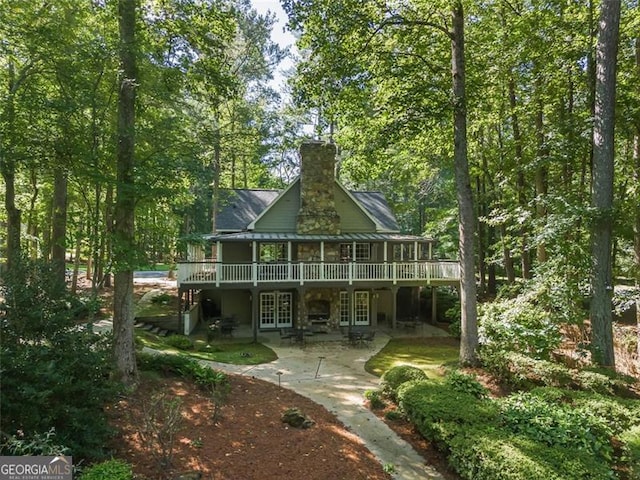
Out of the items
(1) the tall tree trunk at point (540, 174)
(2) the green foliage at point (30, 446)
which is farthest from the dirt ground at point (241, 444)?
(1) the tall tree trunk at point (540, 174)

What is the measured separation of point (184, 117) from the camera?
8.71 metres

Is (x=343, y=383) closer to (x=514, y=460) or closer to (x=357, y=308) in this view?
(x=514, y=460)

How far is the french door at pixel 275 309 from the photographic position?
17.5 metres

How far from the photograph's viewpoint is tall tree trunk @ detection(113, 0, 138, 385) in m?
7.28

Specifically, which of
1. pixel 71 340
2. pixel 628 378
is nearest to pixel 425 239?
pixel 628 378

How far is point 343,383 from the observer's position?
1030 cm

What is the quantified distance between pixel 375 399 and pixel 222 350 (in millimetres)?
6793

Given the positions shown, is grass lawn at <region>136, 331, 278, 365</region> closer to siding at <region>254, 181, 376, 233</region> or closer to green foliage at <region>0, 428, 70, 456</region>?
siding at <region>254, 181, 376, 233</region>

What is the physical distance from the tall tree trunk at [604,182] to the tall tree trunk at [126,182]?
9.91 metres

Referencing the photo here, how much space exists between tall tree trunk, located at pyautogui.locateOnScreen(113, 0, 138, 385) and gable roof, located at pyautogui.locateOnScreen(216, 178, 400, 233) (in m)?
9.93

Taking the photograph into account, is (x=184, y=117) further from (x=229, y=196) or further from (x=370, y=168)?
(x=229, y=196)

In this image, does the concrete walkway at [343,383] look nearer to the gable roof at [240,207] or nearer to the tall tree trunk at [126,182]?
the tall tree trunk at [126,182]

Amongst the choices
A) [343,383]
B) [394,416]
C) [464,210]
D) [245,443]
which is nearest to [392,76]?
[464,210]

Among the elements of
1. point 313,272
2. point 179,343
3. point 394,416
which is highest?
point 313,272
